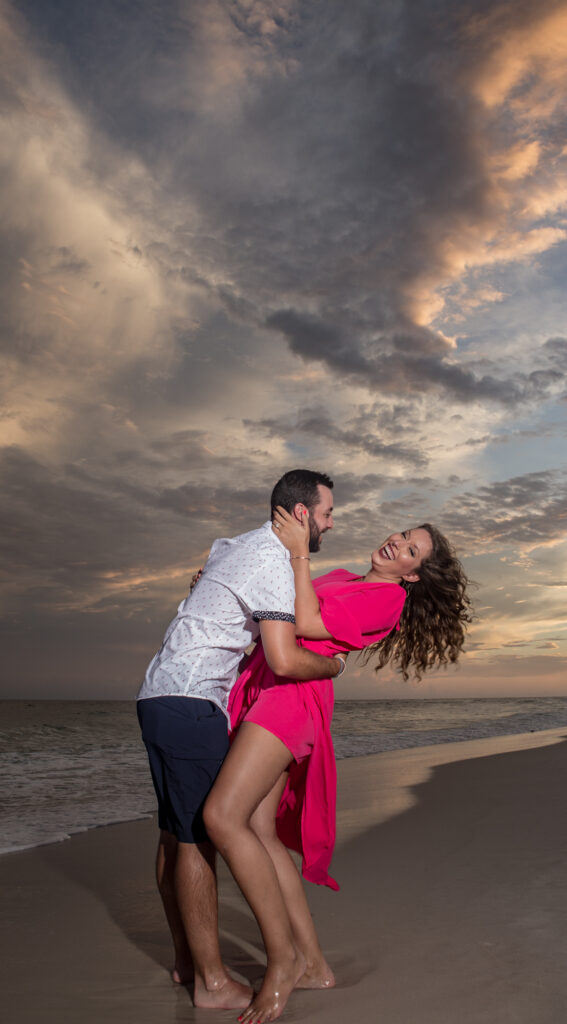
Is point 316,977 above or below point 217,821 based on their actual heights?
below

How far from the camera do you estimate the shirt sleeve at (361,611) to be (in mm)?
3004

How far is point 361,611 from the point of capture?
3.18 m

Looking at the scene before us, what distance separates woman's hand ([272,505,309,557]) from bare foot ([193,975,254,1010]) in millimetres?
1637

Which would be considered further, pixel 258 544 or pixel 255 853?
pixel 258 544

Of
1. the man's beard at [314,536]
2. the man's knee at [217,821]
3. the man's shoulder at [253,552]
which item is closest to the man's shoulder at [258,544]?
the man's shoulder at [253,552]

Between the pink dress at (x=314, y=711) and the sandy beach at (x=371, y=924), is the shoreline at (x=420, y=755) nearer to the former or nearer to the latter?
the sandy beach at (x=371, y=924)

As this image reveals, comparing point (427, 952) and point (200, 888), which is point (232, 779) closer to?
point (200, 888)

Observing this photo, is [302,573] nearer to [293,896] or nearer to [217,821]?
[217,821]

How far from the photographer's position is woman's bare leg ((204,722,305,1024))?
2.63 meters

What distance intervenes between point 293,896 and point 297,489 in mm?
1595

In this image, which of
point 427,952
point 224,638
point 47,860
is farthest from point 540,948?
point 47,860

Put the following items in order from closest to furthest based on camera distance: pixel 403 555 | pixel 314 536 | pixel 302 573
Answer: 1. pixel 302 573
2. pixel 314 536
3. pixel 403 555

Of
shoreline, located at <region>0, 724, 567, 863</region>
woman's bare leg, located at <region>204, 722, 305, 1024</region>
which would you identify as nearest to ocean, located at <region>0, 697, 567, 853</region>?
shoreline, located at <region>0, 724, 567, 863</region>

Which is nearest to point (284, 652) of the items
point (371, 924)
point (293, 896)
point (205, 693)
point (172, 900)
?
point (205, 693)
